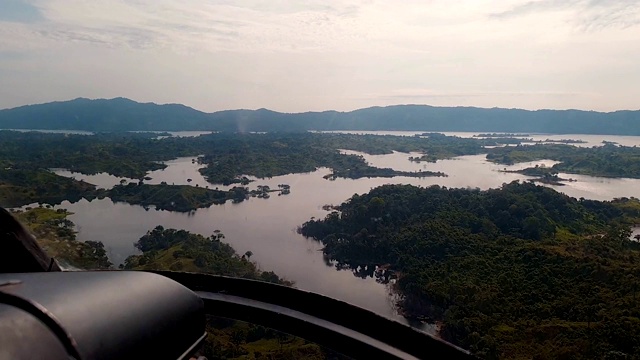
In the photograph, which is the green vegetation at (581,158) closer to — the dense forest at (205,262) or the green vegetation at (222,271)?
the green vegetation at (222,271)

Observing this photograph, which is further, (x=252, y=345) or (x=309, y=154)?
(x=309, y=154)

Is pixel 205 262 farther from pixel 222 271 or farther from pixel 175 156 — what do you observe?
pixel 175 156

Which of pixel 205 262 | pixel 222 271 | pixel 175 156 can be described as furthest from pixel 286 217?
pixel 175 156

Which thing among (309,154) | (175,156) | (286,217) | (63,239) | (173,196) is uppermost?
(309,154)

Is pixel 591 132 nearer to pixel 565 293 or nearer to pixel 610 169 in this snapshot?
pixel 610 169

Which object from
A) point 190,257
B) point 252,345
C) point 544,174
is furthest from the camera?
point 544,174

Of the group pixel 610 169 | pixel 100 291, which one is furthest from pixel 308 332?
pixel 610 169

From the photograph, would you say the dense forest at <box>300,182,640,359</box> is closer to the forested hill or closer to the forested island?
the forested island
